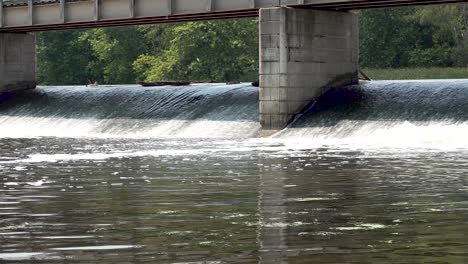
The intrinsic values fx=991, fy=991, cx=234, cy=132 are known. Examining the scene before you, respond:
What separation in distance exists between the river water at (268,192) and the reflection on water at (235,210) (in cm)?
3

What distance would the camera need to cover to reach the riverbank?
98.8 meters

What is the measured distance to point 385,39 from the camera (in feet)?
387

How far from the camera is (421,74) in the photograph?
101 m

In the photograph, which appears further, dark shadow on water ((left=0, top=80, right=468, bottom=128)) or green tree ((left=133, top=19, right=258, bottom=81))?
green tree ((left=133, top=19, right=258, bottom=81))

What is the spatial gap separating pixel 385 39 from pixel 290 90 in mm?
71664

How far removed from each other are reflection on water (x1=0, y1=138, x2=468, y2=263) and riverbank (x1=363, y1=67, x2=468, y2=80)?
234 ft

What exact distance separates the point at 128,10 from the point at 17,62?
19.1m

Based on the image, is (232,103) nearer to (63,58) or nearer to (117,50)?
(117,50)

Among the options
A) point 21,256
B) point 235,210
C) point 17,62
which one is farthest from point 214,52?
point 21,256

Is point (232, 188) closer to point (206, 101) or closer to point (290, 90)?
point (290, 90)

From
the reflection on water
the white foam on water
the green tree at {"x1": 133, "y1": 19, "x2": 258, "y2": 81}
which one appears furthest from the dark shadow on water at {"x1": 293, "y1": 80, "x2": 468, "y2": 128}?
the green tree at {"x1": 133, "y1": 19, "x2": 258, "y2": 81}

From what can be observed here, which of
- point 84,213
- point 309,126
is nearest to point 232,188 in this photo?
point 84,213

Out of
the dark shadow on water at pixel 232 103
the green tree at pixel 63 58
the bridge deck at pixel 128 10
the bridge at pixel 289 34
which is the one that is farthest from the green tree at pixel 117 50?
the bridge at pixel 289 34

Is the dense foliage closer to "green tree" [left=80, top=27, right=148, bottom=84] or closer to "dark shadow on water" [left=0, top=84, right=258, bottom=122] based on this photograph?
"green tree" [left=80, top=27, right=148, bottom=84]
